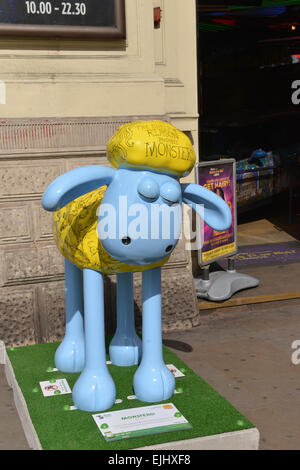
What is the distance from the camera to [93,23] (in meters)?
5.85

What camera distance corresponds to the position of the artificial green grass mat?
3662 mm

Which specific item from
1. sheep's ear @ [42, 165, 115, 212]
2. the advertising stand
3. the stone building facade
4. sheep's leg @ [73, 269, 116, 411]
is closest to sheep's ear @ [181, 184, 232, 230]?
sheep's ear @ [42, 165, 115, 212]

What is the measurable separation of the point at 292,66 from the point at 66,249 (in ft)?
38.6

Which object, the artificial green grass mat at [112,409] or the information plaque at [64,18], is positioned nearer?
the artificial green grass mat at [112,409]

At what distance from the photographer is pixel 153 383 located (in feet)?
13.6

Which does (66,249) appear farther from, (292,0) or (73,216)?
(292,0)

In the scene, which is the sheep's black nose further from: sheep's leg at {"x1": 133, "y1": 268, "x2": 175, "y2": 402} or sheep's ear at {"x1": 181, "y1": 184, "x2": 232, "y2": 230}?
sheep's ear at {"x1": 181, "y1": 184, "x2": 232, "y2": 230}

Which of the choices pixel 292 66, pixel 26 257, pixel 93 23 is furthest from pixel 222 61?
pixel 26 257

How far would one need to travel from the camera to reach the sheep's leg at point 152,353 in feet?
13.5

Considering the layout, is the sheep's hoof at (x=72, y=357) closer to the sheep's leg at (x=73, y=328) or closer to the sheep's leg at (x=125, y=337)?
the sheep's leg at (x=73, y=328)

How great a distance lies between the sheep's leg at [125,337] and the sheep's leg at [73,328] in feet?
0.90

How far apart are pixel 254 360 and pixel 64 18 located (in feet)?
11.9

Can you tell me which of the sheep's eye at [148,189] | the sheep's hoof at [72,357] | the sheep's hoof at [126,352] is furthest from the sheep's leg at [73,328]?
the sheep's eye at [148,189]

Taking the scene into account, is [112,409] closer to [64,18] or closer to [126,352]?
[126,352]
